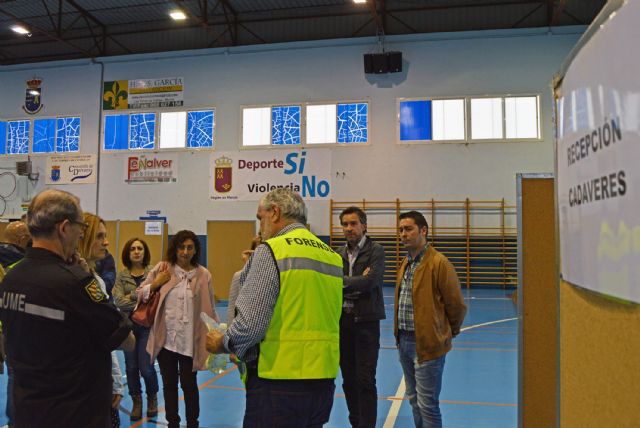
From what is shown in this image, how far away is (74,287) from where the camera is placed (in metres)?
1.89

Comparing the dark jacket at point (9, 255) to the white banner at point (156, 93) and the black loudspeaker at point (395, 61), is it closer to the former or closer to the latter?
the black loudspeaker at point (395, 61)

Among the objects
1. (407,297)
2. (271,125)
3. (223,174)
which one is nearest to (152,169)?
(223,174)

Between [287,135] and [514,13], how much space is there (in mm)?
7237

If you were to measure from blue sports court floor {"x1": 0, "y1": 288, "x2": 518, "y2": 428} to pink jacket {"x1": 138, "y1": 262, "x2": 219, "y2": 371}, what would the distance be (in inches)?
42.8

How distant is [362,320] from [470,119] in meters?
11.4

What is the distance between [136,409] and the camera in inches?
191

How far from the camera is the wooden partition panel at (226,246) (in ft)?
48.0

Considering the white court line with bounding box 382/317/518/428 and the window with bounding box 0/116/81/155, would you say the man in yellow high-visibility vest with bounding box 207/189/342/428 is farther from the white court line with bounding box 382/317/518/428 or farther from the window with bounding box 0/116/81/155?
the window with bounding box 0/116/81/155

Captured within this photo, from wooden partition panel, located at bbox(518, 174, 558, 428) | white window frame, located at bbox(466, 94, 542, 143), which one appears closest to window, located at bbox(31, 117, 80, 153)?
white window frame, located at bbox(466, 94, 542, 143)

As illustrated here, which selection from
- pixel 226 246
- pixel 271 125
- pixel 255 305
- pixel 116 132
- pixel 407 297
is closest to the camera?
pixel 255 305

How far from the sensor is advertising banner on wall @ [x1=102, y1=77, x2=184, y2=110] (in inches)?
626

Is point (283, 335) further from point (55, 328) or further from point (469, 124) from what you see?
point (469, 124)

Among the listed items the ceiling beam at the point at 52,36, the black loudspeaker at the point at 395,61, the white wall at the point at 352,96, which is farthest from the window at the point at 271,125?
the ceiling beam at the point at 52,36

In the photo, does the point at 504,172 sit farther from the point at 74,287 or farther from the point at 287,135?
the point at 74,287
